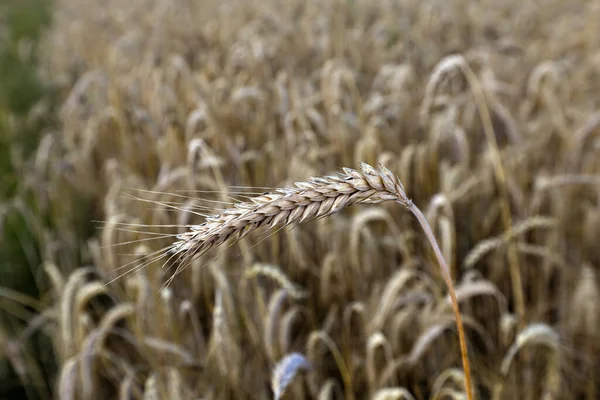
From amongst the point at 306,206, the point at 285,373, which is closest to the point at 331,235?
the point at 285,373

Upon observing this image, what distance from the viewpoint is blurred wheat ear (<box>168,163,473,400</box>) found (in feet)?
2.97

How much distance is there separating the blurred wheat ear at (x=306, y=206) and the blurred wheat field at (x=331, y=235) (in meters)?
0.05

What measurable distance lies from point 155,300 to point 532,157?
1.94 meters

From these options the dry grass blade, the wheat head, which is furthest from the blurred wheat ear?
the dry grass blade

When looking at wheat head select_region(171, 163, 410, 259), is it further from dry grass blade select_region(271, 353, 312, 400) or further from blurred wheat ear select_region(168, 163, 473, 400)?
dry grass blade select_region(271, 353, 312, 400)

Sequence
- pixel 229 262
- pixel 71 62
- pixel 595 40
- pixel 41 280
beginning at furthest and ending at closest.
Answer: pixel 71 62
pixel 595 40
pixel 41 280
pixel 229 262

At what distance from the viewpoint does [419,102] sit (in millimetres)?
3545

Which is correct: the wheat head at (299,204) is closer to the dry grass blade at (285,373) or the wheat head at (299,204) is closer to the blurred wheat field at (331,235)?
the blurred wheat field at (331,235)

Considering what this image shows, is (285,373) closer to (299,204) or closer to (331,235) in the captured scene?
(299,204)

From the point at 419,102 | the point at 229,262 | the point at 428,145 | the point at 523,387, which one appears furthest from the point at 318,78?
the point at 523,387

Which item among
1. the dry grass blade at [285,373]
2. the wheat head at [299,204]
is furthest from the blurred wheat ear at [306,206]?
the dry grass blade at [285,373]

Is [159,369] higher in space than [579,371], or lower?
higher

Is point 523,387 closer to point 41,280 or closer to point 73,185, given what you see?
point 41,280

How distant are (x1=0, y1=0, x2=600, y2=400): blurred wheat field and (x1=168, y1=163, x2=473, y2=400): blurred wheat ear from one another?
0.05 m
